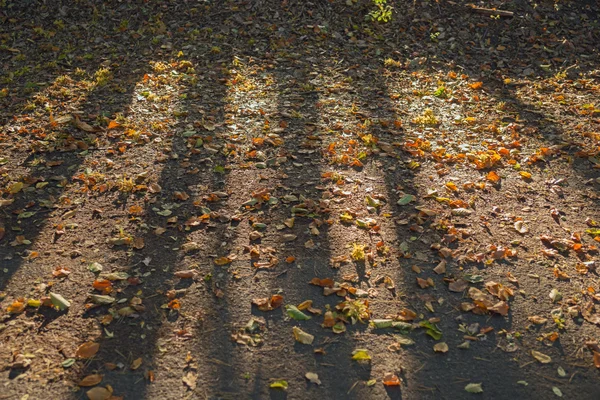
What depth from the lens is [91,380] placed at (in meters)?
2.70


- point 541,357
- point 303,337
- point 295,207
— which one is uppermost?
point 541,357

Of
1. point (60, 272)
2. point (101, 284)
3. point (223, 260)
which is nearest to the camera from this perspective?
point (101, 284)

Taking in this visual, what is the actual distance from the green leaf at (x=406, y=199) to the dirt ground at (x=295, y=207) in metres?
0.04

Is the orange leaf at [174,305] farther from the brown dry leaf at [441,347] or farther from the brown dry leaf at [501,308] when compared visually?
the brown dry leaf at [501,308]

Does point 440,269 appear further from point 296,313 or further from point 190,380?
point 190,380

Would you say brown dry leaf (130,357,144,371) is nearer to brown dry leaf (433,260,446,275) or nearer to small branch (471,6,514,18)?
brown dry leaf (433,260,446,275)

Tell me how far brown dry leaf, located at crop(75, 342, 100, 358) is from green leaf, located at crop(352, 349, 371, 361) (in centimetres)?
138

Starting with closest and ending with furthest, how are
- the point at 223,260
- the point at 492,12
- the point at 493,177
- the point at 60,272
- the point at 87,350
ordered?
the point at 87,350 < the point at 60,272 < the point at 223,260 < the point at 493,177 < the point at 492,12

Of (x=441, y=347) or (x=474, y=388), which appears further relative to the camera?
(x=441, y=347)

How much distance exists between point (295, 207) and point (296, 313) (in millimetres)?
1036

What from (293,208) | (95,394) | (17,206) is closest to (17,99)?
(17,206)

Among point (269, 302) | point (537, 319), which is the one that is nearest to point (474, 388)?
point (537, 319)

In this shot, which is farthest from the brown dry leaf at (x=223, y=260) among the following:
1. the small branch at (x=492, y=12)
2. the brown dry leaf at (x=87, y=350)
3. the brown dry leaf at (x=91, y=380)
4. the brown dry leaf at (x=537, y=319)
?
the small branch at (x=492, y=12)

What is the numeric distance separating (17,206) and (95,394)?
1958 mm
